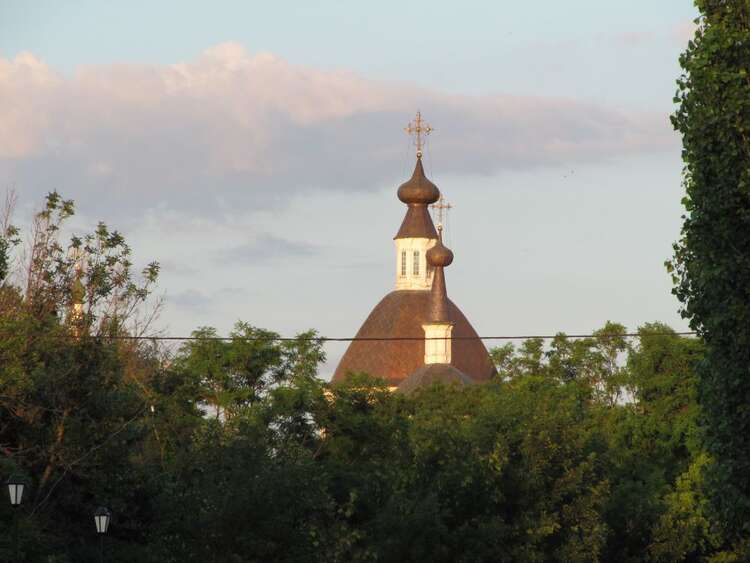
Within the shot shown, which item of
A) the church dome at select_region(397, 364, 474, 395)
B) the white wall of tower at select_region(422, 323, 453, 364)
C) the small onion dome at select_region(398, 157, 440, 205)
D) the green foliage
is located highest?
the small onion dome at select_region(398, 157, 440, 205)

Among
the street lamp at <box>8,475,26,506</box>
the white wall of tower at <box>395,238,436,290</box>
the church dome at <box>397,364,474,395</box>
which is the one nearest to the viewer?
the street lamp at <box>8,475,26,506</box>

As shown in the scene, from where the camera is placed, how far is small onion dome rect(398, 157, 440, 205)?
120 metres

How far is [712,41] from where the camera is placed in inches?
993

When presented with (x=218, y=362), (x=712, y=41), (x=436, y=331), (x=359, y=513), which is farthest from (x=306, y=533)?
(x=436, y=331)

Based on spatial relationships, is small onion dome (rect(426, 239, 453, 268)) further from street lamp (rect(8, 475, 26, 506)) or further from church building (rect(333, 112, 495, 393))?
street lamp (rect(8, 475, 26, 506))

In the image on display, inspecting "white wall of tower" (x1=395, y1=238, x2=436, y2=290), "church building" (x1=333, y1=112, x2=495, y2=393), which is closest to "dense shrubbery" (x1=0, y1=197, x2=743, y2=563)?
"church building" (x1=333, y1=112, x2=495, y2=393)

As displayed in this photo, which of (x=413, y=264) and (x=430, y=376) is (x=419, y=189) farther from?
(x=430, y=376)

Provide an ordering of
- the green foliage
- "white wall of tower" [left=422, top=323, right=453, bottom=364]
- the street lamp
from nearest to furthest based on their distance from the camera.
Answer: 1. the green foliage
2. the street lamp
3. "white wall of tower" [left=422, top=323, right=453, bottom=364]

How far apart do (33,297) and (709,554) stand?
2269 centimetres

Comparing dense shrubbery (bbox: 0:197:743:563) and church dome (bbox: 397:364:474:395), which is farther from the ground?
church dome (bbox: 397:364:474:395)

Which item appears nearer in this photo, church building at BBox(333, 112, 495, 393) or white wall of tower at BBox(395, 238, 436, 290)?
church building at BBox(333, 112, 495, 393)

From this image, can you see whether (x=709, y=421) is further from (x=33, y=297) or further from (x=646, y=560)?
(x=646, y=560)

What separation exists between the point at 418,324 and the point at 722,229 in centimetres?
Result: 8661

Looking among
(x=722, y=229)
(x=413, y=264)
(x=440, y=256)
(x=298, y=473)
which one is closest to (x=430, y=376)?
(x=440, y=256)
